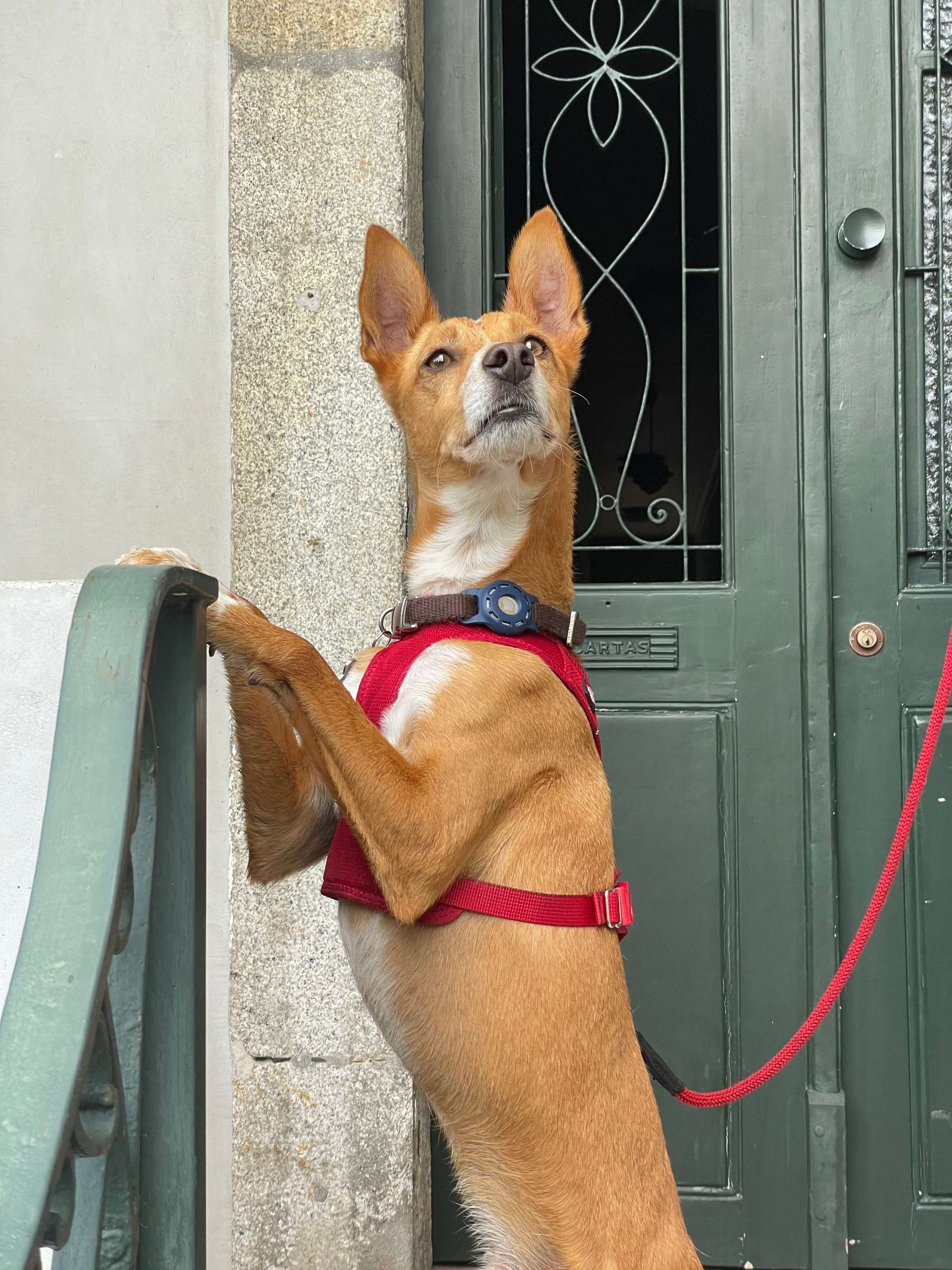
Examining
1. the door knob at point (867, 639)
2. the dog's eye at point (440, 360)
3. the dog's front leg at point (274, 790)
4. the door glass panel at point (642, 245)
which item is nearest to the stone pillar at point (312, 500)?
the door glass panel at point (642, 245)

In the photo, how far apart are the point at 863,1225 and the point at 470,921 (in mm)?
1815

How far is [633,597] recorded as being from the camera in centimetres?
282

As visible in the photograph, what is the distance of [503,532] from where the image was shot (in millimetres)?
1839

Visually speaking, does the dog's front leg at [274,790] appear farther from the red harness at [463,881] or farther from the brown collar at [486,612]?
the brown collar at [486,612]

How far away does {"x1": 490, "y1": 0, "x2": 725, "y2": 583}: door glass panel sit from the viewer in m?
2.85

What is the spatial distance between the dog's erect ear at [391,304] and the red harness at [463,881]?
1.90 ft

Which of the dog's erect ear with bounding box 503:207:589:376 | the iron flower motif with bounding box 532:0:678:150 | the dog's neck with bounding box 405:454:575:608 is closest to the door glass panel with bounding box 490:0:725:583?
the iron flower motif with bounding box 532:0:678:150

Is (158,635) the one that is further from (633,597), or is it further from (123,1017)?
(633,597)

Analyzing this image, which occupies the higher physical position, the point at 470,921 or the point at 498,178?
the point at 498,178

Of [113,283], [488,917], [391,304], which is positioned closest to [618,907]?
[488,917]

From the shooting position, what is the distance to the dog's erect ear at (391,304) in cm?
192

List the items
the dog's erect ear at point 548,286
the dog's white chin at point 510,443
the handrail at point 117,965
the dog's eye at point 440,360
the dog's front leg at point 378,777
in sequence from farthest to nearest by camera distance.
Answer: the dog's erect ear at point 548,286 → the dog's eye at point 440,360 → the dog's white chin at point 510,443 → the dog's front leg at point 378,777 → the handrail at point 117,965

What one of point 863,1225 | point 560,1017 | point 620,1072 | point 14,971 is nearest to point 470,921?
point 560,1017

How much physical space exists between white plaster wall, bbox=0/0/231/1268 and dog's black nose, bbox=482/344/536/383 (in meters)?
1.18
